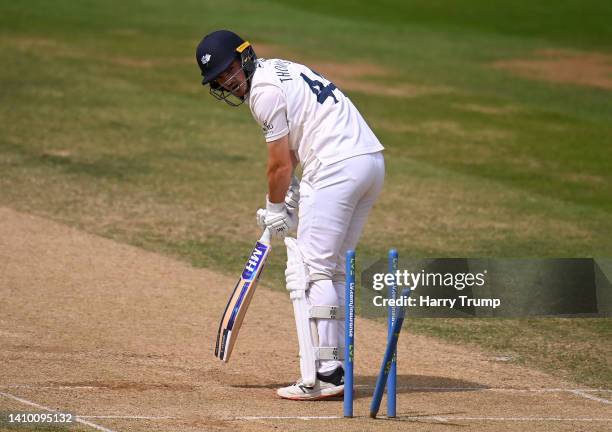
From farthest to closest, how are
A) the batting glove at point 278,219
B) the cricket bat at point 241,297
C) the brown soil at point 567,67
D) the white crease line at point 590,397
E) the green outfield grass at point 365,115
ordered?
the brown soil at point 567,67, the green outfield grass at point 365,115, the white crease line at point 590,397, the cricket bat at point 241,297, the batting glove at point 278,219

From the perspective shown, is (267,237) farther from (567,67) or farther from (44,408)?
(567,67)

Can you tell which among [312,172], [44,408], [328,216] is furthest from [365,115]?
[44,408]

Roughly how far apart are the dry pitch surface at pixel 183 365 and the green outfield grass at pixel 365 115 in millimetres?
648

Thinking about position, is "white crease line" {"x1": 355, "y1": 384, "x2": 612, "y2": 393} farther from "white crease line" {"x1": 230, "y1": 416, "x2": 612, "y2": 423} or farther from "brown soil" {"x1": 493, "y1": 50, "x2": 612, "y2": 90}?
"brown soil" {"x1": 493, "y1": 50, "x2": 612, "y2": 90}

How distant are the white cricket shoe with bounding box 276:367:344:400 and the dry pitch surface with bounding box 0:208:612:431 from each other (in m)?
0.06

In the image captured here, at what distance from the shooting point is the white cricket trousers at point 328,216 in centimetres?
679

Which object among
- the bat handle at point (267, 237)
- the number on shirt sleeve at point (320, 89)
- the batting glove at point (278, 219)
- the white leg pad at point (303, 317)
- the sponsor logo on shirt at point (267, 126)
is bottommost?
the white leg pad at point (303, 317)

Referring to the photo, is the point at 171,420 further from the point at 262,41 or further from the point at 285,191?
the point at 262,41

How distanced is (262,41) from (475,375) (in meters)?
17.5

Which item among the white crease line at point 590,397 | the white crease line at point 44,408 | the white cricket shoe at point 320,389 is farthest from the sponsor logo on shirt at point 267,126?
the white crease line at point 590,397

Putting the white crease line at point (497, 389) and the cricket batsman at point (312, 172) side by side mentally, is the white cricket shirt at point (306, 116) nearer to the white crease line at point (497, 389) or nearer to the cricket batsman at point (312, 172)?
the cricket batsman at point (312, 172)

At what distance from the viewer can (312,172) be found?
6875 millimetres

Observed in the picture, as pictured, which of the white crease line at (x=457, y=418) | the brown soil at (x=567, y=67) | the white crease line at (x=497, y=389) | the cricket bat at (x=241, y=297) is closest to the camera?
the white crease line at (x=457, y=418)

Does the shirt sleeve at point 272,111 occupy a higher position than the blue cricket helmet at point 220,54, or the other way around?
the blue cricket helmet at point 220,54
